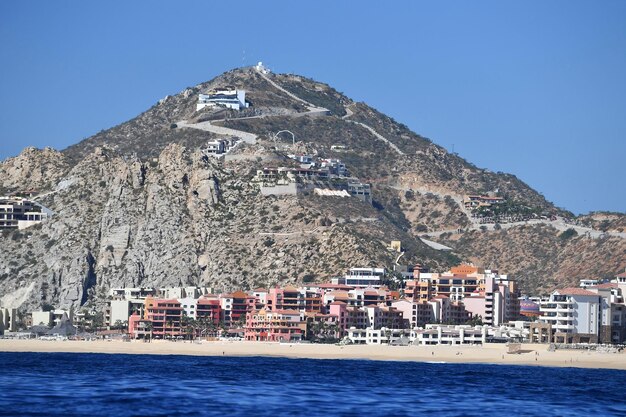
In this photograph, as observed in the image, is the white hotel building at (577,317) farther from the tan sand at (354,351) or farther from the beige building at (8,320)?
the beige building at (8,320)

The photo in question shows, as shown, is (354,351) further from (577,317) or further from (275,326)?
(577,317)

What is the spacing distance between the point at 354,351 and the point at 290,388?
49.4 metres

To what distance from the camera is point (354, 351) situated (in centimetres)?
15988

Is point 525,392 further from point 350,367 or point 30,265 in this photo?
point 30,265

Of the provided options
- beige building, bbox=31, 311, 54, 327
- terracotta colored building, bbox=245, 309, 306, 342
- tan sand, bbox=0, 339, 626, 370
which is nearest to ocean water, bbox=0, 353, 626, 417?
tan sand, bbox=0, 339, 626, 370

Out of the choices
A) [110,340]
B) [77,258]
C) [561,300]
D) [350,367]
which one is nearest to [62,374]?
[350,367]

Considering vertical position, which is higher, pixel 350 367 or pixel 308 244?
pixel 308 244

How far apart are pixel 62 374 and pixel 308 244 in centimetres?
7895

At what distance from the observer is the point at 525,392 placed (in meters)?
115

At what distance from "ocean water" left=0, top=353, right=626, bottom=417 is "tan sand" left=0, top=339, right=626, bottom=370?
3974 mm

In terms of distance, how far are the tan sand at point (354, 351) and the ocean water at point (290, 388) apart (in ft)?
13.0

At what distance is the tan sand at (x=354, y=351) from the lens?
5979 inches

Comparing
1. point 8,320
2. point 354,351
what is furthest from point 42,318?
point 354,351

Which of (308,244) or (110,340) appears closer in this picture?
(110,340)
